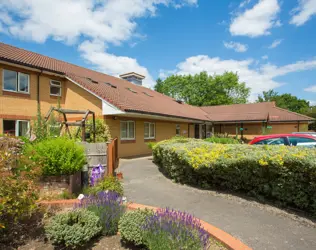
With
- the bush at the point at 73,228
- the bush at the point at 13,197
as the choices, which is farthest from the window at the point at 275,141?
the bush at the point at 13,197

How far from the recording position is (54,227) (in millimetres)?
2758

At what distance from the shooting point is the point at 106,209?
335cm

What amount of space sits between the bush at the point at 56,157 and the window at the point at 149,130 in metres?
10.4

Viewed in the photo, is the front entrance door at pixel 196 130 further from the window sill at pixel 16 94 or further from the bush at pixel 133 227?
the bush at pixel 133 227

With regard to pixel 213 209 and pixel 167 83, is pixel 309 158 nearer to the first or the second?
pixel 213 209

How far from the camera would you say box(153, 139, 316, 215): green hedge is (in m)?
4.05

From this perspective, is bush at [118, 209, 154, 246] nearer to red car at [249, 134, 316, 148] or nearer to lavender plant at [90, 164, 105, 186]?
lavender plant at [90, 164, 105, 186]

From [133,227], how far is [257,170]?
128 inches

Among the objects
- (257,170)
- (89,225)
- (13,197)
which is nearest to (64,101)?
(13,197)

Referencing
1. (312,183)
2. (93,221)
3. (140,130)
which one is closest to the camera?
(93,221)

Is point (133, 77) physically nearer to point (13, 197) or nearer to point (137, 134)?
point (137, 134)

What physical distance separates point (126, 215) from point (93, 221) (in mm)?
485

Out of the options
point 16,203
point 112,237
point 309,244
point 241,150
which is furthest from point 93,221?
point 241,150

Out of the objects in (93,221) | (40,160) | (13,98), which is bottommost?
(93,221)
